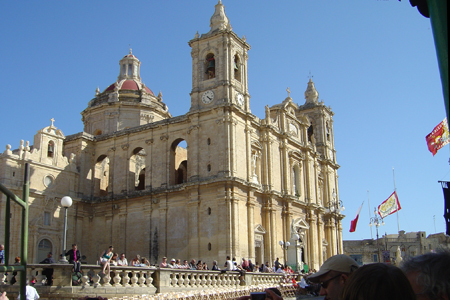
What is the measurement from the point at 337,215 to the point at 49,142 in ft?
81.2

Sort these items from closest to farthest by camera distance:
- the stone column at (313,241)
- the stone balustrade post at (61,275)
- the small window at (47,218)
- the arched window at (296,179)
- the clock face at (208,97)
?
the stone balustrade post at (61,275) < the clock face at (208,97) < the small window at (47,218) < the stone column at (313,241) < the arched window at (296,179)

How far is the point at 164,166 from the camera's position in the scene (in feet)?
110

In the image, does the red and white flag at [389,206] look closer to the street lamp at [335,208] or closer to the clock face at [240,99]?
the street lamp at [335,208]

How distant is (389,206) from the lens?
38.4 meters

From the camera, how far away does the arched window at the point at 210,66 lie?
33469 mm

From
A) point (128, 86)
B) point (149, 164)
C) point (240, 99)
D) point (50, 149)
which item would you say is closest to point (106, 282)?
point (149, 164)

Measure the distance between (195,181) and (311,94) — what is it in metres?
21.2

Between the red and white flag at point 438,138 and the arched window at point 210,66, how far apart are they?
55.9 ft

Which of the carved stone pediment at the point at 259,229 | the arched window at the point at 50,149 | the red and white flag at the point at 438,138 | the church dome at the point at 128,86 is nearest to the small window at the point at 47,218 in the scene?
the arched window at the point at 50,149

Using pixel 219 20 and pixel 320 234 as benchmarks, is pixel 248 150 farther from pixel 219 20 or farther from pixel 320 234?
pixel 320 234

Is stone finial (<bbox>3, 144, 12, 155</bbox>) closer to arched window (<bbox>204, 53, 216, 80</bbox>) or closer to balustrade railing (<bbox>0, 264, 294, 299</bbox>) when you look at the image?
arched window (<bbox>204, 53, 216, 80</bbox>)

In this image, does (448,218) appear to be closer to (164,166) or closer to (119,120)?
(164,166)

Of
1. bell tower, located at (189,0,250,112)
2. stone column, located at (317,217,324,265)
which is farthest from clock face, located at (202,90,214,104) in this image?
stone column, located at (317,217,324,265)

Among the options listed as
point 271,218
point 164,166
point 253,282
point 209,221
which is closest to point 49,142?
point 164,166
